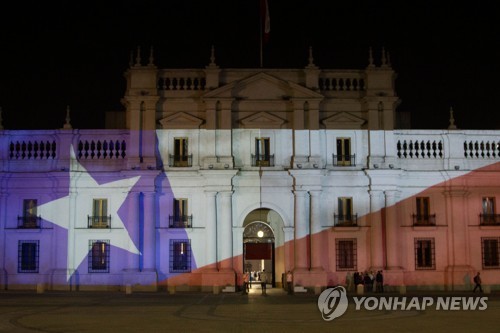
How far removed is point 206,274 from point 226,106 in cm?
1099

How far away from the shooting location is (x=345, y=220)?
171ft

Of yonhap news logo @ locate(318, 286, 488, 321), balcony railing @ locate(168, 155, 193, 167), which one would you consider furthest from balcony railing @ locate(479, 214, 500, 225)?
balcony railing @ locate(168, 155, 193, 167)

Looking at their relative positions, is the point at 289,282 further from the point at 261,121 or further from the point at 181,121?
the point at 181,121

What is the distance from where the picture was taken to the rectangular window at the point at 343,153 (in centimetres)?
5253

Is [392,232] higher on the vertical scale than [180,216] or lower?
lower

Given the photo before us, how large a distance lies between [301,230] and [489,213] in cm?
1306

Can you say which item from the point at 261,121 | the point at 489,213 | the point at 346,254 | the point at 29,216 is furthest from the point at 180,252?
the point at 489,213

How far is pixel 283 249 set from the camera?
53062 millimetres

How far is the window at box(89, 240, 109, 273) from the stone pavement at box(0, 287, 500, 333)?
8185 millimetres

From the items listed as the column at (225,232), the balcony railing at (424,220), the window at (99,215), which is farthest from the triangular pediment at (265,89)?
the window at (99,215)

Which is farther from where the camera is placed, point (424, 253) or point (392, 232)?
point (424, 253)

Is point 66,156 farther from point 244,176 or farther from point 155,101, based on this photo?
point 244,176

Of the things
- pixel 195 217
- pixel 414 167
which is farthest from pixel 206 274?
pixel 414 167

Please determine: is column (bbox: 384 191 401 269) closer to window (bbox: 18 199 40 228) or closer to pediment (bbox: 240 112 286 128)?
pediment (bbox: 240 112 286 128)
